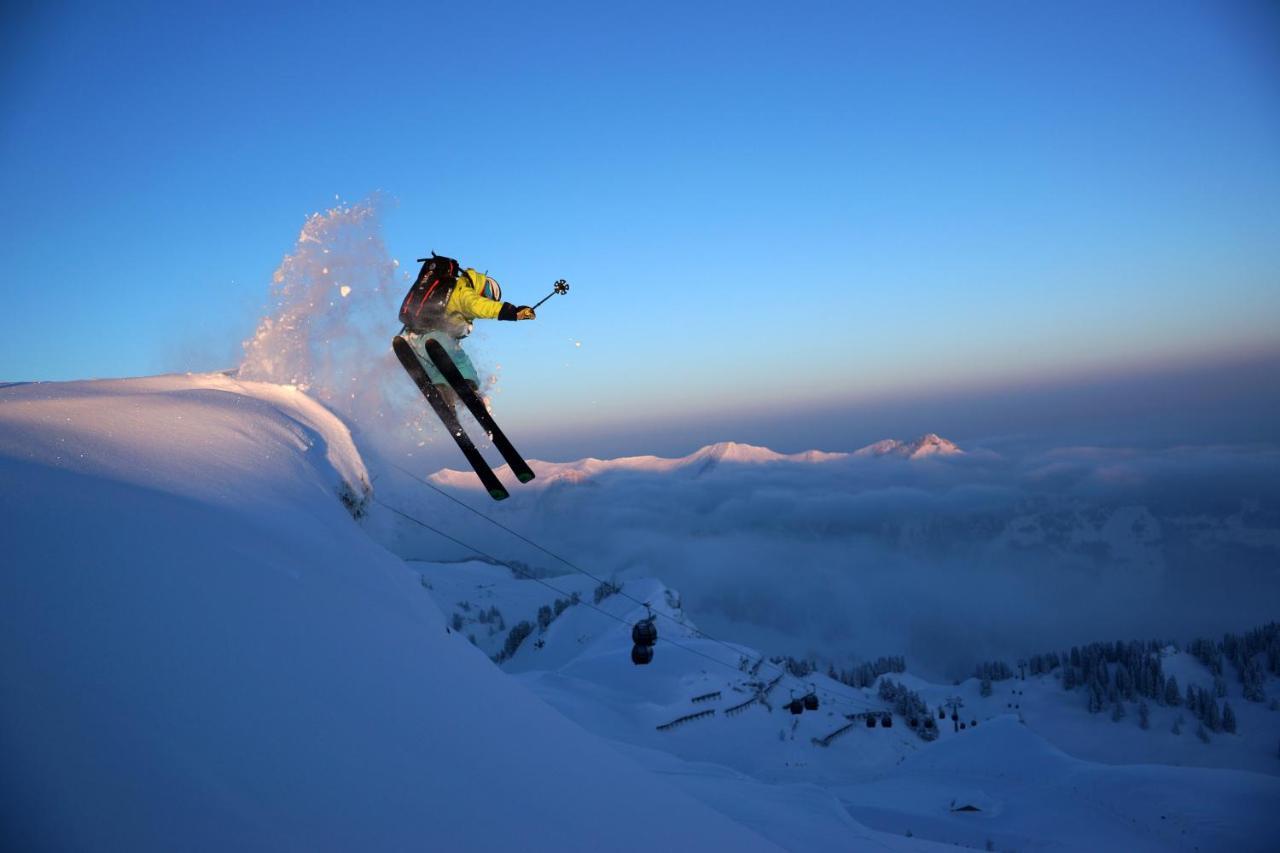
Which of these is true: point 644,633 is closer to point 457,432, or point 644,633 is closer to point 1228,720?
point 457,432

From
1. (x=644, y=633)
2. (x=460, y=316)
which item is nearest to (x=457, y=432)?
(x=460, y=316)

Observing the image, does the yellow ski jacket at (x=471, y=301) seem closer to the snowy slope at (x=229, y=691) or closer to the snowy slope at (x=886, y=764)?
the snowy slope at (x=229, y=691)

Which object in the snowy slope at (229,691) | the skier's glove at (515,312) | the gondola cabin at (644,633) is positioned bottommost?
the snowy slope at (229,691)

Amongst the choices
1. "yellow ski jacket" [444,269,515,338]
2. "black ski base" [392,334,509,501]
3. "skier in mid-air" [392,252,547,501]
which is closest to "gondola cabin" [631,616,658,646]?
"black ski base" [392,334,509,501]

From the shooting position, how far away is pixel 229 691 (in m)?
3.36

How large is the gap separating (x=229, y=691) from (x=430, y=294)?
37.3 ft

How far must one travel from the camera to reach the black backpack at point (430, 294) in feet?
44.0

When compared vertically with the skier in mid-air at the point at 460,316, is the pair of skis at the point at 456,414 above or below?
below

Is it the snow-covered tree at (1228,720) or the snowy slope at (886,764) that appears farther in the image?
the snow-covered tree at (1228,720)

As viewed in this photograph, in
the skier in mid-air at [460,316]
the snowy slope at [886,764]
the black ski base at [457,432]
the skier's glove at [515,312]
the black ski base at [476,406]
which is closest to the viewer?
the skier's glove at [515,312]

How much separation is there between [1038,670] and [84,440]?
18079 cm

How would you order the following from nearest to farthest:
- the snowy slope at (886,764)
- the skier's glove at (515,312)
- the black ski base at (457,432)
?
1. the skier's glove at (515,312)
2. the black ski base at (457,432)
3. the snowy slope at (886,764)

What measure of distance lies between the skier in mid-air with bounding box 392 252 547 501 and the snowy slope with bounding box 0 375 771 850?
702cm

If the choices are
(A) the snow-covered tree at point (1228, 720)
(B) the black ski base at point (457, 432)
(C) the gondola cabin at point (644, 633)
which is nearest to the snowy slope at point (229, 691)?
(B) the black ski base at point (457, 432)
